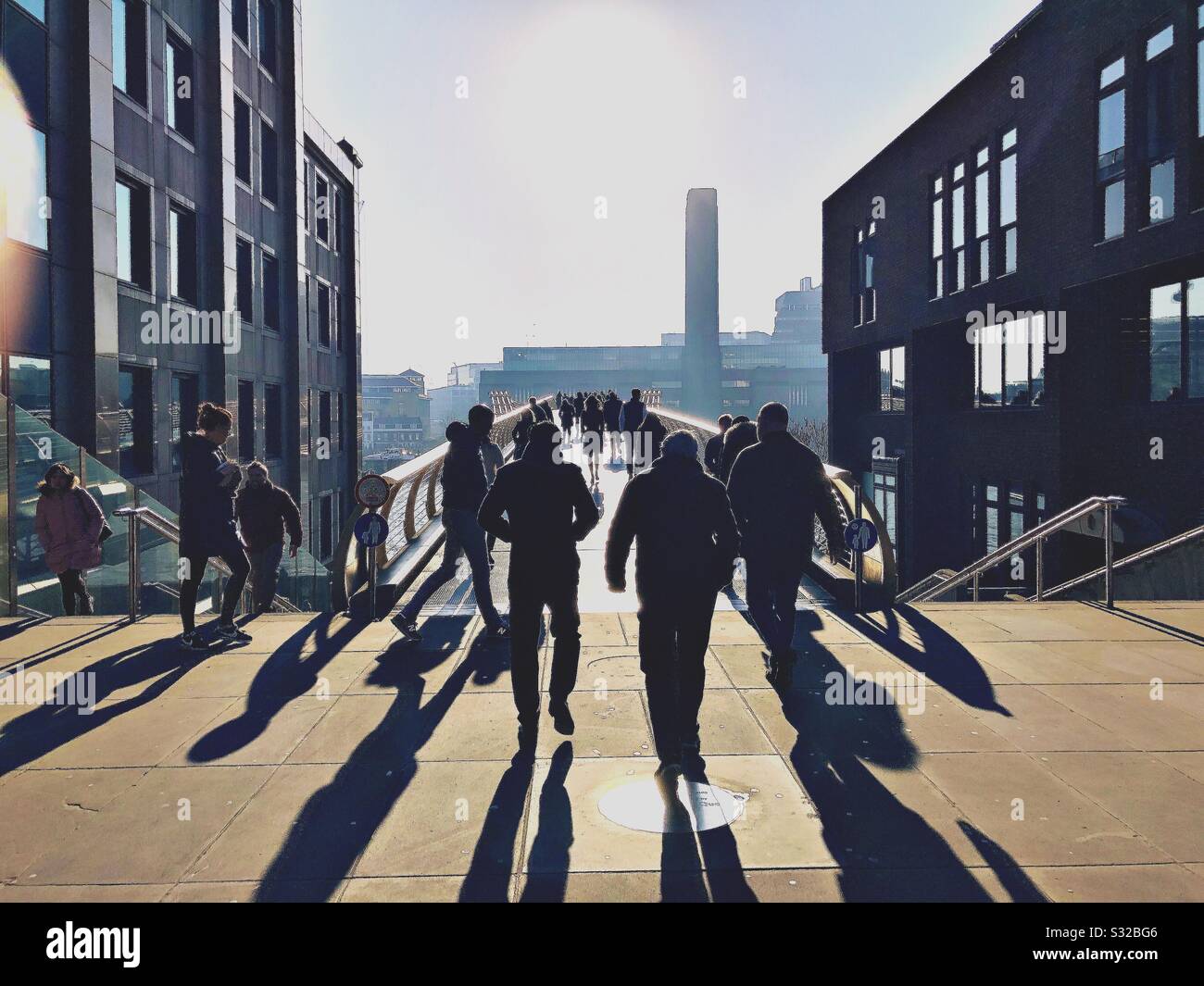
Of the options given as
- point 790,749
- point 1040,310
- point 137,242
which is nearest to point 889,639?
point 790,749

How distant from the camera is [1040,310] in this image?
20891mm

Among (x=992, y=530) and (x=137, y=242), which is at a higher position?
(x=137, y=242)

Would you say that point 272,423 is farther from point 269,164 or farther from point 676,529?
point 676,529

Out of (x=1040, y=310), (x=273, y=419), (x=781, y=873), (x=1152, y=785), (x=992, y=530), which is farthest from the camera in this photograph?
(x=273, y=419)

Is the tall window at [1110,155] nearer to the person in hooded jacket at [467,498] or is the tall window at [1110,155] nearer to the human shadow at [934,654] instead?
the human shadow at [934,654]

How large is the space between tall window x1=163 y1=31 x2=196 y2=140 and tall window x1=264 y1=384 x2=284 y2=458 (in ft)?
24.5

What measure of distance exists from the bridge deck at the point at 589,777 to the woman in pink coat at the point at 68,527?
2.01 meters

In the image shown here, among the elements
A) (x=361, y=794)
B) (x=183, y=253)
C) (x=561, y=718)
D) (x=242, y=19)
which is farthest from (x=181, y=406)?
(x=361, y=794)

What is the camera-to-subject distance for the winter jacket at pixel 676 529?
5.21 meters

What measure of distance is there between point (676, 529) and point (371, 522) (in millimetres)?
4645

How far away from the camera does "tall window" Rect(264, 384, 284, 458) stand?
2656cm
